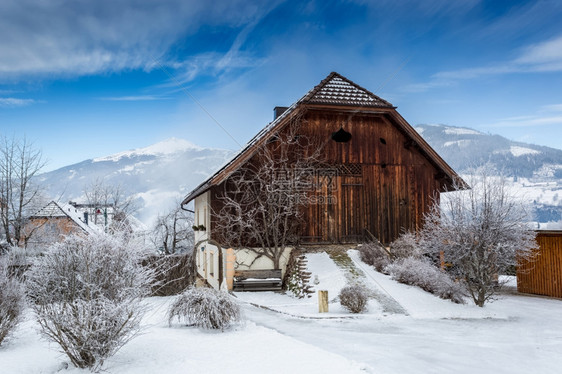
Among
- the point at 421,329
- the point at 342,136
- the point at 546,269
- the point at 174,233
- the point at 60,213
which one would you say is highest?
the point at 342,136

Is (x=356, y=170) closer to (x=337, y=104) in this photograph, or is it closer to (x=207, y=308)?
(x=337, y=104)

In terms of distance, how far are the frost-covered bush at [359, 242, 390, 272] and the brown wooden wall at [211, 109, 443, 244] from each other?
174 centimetres

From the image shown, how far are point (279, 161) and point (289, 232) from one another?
2.93 meters

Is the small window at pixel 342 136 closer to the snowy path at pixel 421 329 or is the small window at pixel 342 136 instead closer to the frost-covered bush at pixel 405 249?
the frost-covered bush at pixel 405 249

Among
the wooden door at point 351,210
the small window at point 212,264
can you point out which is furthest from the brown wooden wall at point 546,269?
the small window at point 212,264

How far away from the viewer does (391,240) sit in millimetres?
21203

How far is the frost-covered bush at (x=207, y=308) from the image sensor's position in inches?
422

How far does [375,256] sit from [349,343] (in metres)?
8.66

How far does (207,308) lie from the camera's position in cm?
1075

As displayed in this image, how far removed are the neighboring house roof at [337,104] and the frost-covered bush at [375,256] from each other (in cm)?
473

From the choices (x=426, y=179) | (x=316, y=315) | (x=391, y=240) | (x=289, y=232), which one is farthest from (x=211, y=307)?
(x=426, y=179)

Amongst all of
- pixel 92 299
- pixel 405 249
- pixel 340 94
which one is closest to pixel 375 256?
pixel 405 249

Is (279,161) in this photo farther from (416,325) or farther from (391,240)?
(416,325)

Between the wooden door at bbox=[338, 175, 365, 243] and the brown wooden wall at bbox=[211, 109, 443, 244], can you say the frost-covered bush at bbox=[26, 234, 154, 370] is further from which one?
the wooden door at bbox=[338, 175, 365, 243]
